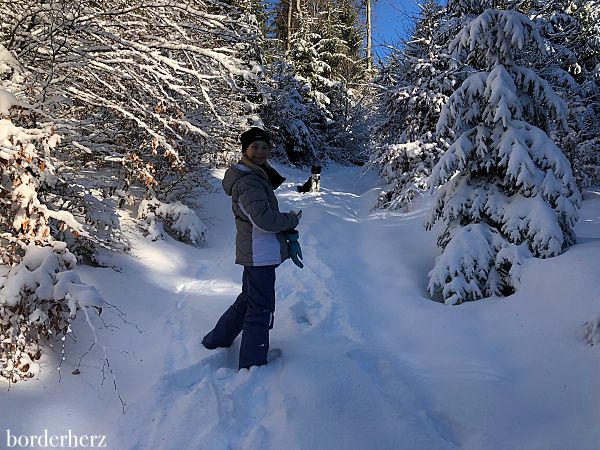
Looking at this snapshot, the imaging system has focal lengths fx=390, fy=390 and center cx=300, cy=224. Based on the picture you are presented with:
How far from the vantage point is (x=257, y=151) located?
10.5ft

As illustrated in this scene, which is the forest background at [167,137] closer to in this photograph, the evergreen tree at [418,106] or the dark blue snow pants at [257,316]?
the evergreen tree at [418,106]

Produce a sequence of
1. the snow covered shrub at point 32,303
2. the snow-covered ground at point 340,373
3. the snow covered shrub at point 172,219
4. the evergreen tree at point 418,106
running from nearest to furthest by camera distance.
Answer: the snow-covered ground at point 340,373 < the snow covered shrub at point 32,303 < the snow covered shrub at point 172,219 < the evergreen tree at point 418,106

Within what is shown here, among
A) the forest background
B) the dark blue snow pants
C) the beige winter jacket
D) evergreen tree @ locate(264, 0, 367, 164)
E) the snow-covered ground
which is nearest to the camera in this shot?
the snow-covered ground

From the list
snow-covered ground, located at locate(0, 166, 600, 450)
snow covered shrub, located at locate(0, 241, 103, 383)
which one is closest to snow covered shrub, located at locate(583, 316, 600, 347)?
snow-covered ground, located at locate(0, 166, 600, 450)

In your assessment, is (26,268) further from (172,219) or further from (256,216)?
(172,219)

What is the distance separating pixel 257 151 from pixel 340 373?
190 cm

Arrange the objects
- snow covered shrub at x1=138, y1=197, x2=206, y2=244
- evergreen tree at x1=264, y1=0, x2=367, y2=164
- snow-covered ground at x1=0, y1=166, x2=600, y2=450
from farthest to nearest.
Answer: evergreen tree at x1=264, y1=0, x2=367, y2=164
snow covered shrub at x1=138, y1=197, x2=206, y2=244
snow-covered ground at x1=0, y1=166, x2=600, y2=450

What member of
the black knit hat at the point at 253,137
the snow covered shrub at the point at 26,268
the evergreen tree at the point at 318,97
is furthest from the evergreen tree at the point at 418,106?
the snow covered shrub at the point at 26,268

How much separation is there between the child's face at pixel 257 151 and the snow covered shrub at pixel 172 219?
4.35m

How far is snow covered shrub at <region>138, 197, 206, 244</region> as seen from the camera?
7145 mm

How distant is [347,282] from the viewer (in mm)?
5711

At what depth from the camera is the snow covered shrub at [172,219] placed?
23.4 ft

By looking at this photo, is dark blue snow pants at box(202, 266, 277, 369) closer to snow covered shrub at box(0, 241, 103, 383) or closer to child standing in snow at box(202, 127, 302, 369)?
child standing in snow at box(202, 127, 302, 369)

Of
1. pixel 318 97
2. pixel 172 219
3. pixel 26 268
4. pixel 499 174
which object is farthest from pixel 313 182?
pixel 26 268
